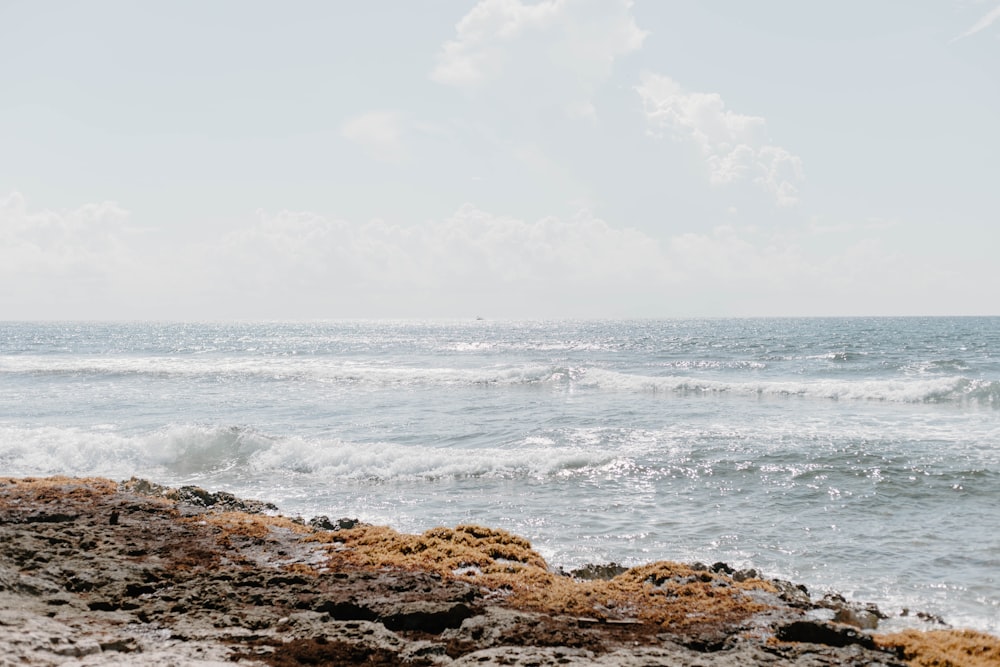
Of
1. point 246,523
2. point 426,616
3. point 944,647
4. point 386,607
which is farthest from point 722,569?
point 246,523

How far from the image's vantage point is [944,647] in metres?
6.77

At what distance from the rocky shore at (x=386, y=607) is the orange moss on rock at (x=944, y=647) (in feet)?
0.07

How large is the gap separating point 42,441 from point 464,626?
64.1ft

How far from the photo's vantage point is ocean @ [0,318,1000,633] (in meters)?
11.0

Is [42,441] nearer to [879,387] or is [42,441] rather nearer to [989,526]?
[989,526]

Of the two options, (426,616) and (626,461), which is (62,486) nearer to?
(426,616)

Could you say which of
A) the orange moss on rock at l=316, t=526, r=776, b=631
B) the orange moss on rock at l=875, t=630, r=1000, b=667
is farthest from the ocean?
the orange moss on rock at l=316, t=526, r=776, b=631

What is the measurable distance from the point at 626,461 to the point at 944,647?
1118cm

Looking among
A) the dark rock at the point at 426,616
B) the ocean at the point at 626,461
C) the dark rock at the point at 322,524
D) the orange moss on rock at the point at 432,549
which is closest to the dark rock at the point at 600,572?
the orange moss on rock at the point at 432,549

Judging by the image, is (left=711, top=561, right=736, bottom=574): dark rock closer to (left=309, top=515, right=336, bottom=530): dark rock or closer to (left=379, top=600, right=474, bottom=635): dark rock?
(left=379, top=600, right=474, bottom=635): dark rock

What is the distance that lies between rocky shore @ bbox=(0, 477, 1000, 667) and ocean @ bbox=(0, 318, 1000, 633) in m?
1.83

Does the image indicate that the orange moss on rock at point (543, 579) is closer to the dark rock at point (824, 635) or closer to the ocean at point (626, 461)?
the dark rock at point (824, 635)

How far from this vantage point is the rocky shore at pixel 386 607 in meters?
6.18

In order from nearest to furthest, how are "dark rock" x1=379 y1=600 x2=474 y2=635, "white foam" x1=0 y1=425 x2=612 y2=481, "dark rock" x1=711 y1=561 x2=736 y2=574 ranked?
1. "dark rock" x1=379 y1=600 x2=474 y2=635
2. "dark rock" x1=711 y1=561 x2=736 y2=574
3. "white foam" x1=0 y1=425 x2=612 y2=481
